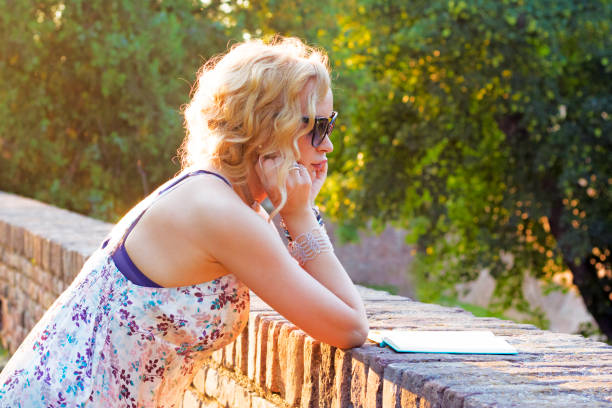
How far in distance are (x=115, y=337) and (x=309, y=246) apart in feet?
1.90

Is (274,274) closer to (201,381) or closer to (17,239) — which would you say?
(201,381)

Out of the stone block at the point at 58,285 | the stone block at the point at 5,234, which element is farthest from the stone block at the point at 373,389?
the stone block at the point at 5,234

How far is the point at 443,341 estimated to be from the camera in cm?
212

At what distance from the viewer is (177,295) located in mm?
2139

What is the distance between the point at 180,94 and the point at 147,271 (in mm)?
11069

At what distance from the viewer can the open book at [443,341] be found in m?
2.04

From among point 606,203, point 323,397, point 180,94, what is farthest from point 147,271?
point 180,94

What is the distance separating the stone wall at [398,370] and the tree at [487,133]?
7.79 meters

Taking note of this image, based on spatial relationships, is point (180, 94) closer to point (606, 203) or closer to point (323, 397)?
point (606, 203)

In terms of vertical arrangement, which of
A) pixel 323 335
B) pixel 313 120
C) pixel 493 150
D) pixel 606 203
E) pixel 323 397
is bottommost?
pixel 323 397

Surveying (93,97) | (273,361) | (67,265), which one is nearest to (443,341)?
(273,361)

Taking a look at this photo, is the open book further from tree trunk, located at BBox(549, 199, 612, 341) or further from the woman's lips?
tree trunk, located at BBox(549, 199, 612, 341)

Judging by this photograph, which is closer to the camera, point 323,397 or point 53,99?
point 323,397

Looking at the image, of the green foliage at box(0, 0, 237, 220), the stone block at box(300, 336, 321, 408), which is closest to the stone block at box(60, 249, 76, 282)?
the stone block at box(300, 336, 321, 408)
